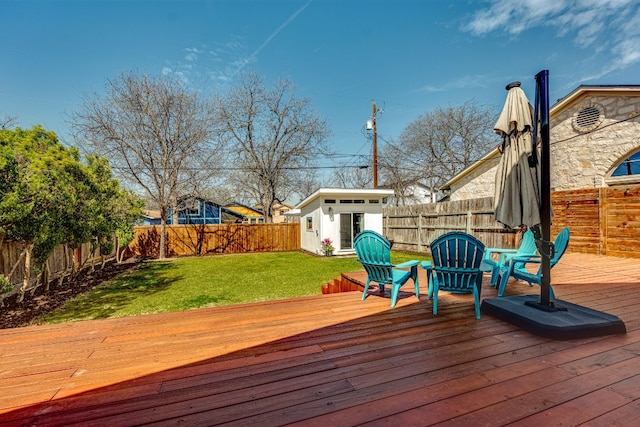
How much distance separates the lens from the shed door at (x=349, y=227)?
512 inches

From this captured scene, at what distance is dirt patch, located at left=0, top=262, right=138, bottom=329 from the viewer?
4969mm

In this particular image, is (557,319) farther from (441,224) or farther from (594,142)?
(594,142)

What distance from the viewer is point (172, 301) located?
6.09 meters

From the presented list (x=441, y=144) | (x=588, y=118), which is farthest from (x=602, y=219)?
(x=441, y=144)

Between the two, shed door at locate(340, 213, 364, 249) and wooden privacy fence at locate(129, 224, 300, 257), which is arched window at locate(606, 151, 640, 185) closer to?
shed door at locate(340, 213, 364, 249)

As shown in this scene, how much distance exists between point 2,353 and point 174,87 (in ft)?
45.0

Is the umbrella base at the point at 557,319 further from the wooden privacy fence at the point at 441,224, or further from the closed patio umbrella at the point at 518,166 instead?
the wooden privacy fence at the point at 441,224

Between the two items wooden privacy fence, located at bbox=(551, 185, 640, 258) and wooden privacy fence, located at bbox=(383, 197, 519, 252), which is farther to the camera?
wooden privacy fence, located at bbox=(383, 197, 519, 252)

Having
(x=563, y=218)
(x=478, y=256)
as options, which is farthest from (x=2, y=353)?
(x=563, y=218)

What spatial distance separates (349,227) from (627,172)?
911 centimetres

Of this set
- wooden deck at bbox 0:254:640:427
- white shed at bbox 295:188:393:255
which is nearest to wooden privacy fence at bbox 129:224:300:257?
white shed at bbox 295:188:393:255

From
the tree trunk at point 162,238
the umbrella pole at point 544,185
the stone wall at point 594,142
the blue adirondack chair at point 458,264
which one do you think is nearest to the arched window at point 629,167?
the stone wall at point 594,142

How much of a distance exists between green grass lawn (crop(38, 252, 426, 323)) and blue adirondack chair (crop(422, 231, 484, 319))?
375cm

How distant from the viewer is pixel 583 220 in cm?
792
